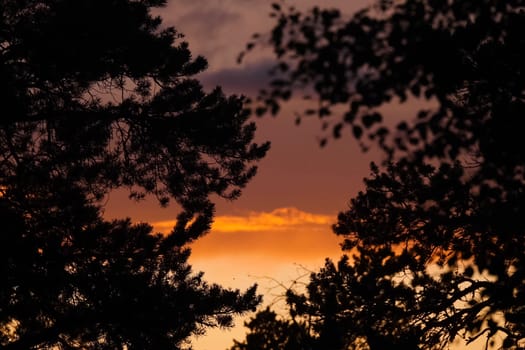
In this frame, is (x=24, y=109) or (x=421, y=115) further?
(x=24, y=109)

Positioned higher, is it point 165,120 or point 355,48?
point 165,120

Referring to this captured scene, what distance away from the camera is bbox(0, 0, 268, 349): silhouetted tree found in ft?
34.2

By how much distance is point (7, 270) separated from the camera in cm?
996

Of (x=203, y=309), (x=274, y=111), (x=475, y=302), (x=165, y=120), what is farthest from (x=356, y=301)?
(x=274, y=111)

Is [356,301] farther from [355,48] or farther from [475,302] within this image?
[355,48]

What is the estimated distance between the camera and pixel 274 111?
5.89 meters

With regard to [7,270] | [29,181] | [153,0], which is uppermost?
[153,0]

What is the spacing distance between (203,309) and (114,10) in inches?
223

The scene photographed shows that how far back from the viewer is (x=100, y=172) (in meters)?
12.4

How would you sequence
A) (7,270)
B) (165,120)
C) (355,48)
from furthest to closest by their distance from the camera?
(165,120)
(7,270)
(355,48)

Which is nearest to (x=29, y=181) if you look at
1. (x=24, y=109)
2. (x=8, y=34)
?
(x=24, y=109)

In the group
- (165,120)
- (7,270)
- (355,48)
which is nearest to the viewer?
(355,48)

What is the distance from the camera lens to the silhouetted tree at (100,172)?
10.4 meters

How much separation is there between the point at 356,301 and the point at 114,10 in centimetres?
658
